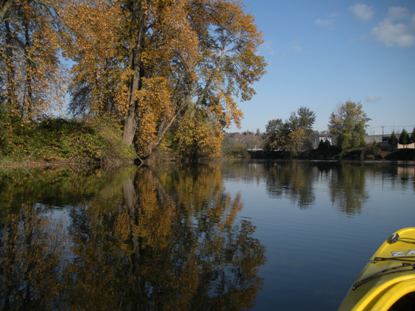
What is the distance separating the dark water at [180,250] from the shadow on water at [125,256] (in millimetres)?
16

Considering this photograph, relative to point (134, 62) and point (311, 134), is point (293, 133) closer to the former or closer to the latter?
point (311, 134)

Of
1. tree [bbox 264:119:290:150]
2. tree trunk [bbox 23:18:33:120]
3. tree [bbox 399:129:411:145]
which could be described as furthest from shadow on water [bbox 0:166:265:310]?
tree [bbox 264:119:290:150]

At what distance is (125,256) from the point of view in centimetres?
592

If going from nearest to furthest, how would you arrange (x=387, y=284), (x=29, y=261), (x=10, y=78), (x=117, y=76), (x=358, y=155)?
(x=387, y=284) → (x=29, y=261) → (x=10, y=78) → (x=117, y=76) → (x=358, y=155)

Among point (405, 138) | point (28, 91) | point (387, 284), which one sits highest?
point (405, 138)

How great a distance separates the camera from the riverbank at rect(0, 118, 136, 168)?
73.0 ft

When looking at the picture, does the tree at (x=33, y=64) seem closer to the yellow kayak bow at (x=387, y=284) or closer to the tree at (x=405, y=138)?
the yellow kayak bow at (x=387, y=284)

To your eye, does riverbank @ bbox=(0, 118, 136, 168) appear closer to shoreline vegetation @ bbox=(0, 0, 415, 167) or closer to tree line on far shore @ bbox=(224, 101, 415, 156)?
shoreline vegetation @ bbox=(0, 0, 415, 167)

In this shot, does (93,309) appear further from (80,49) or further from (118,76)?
(118,76)

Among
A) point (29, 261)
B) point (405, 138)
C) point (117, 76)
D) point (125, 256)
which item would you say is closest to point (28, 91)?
point (117, 76)

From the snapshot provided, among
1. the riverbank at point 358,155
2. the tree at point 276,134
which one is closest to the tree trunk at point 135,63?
the riverbank at point 358,155

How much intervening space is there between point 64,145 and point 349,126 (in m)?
66.9

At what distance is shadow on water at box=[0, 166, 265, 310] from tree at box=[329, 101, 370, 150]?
71829 millimetres

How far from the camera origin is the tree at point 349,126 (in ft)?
253
